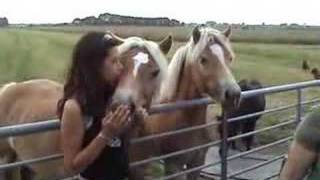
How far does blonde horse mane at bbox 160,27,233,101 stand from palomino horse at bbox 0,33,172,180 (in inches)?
27.3

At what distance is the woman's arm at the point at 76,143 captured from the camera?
2.57 metres

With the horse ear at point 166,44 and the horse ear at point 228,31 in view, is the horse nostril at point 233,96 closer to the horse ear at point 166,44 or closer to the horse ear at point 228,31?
the horse ear at point 166,44

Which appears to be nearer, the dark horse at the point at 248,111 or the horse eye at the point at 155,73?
the horse eye at the point at 155,73

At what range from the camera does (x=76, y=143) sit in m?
2.59

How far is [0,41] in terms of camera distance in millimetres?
44188

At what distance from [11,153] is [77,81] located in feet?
9.21

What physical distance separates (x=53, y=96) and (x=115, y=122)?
105 inches

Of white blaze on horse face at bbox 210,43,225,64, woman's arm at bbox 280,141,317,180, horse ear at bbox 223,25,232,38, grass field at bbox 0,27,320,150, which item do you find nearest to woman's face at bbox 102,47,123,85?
woman's arm at bbox 280,141,317,180

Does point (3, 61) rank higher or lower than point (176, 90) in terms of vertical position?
lower

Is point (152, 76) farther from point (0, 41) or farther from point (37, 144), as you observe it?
point (0, 41)

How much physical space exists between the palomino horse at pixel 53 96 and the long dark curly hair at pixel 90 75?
9 centimetres

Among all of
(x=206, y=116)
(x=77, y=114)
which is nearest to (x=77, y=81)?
(x=77, y=114)

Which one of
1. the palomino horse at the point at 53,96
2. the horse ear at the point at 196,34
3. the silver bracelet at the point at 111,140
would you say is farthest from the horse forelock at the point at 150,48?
the horse ear at the point at 196,34

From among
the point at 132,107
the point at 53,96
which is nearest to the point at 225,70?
the point at 132,107
